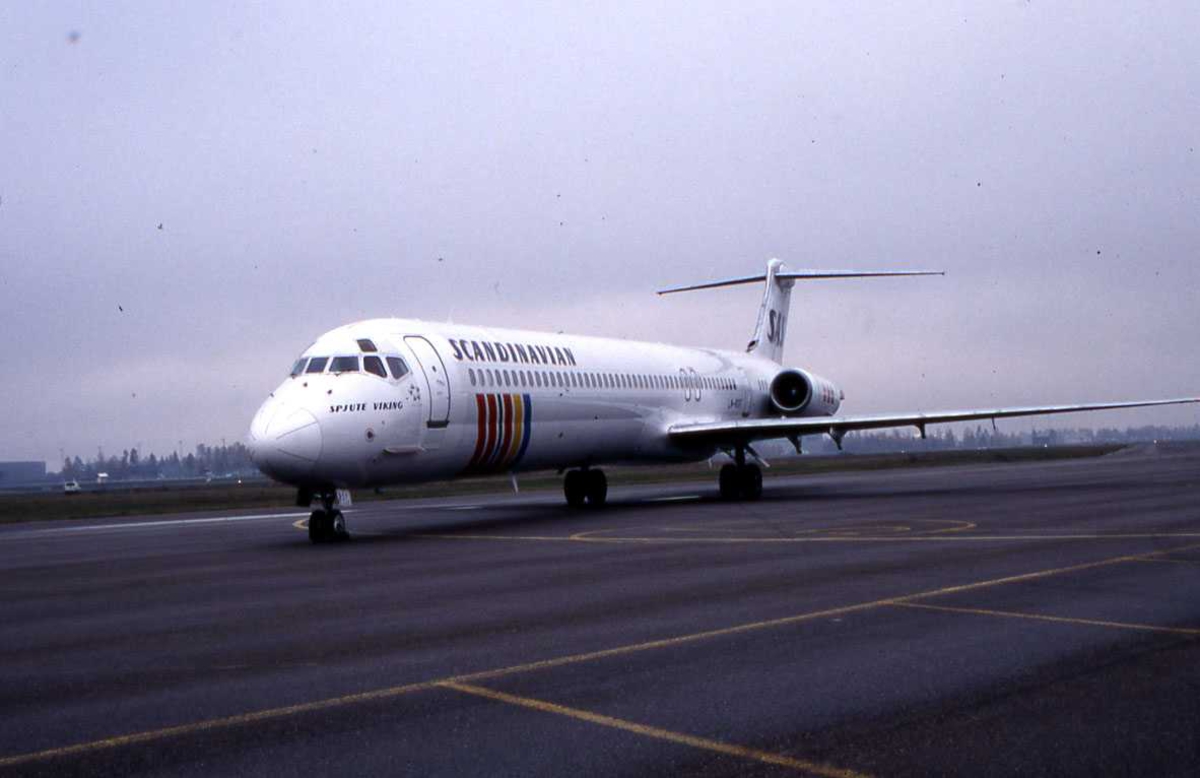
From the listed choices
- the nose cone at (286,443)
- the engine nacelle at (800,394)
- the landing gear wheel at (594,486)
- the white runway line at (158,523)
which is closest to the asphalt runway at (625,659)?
the nose cone at (286,443)

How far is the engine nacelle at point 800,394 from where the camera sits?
32.5 m

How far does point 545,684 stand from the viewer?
6805mm

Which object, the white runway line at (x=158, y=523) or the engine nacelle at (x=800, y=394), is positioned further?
the engine nacelle at (x=800, y=394)

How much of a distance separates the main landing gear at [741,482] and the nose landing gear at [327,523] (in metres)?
12.7

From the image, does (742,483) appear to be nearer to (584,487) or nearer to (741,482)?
(741,482)

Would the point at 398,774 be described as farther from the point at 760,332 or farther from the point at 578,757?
the point at 760,332

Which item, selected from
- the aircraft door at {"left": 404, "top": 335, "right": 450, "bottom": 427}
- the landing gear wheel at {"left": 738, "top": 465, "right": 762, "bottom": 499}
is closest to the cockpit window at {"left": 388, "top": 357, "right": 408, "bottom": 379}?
the aircraft door at {"left": 404, "top": 335, "right": 450, "bottom": 427}

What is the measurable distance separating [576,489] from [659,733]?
71.1 ft

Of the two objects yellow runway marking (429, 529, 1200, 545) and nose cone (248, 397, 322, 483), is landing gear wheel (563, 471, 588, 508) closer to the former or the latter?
yellow runway marking (429, 529, 1200, 545)

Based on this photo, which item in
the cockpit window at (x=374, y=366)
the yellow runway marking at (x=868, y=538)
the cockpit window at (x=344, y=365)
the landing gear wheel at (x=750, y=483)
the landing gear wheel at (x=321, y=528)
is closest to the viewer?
the yellow runway marking at (x=868, y=538)

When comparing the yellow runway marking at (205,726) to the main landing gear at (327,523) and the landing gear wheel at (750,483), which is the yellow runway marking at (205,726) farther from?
the landing gear wheel at (750,483)

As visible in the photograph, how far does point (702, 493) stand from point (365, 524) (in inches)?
506

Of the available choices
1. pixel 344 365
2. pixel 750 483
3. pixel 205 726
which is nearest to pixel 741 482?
pixel 750 483

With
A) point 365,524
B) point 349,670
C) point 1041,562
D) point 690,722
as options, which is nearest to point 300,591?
point 349,670
